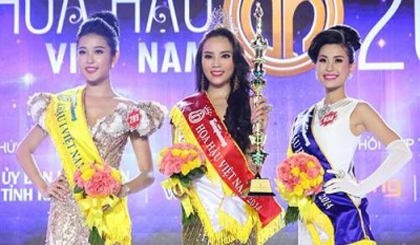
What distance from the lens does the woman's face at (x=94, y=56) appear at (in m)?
4.39

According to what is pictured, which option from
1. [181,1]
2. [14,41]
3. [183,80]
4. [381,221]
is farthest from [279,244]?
[14,41]

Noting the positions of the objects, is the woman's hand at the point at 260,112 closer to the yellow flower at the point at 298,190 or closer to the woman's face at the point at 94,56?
the yellow flower at the point at 298,190

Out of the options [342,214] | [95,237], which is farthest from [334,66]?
[95,237]

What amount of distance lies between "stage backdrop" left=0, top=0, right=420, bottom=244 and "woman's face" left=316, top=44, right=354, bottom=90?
1429mm

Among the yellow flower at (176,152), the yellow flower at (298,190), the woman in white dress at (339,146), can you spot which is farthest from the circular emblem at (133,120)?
the yellow flower at (298,190)

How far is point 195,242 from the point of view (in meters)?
4.19

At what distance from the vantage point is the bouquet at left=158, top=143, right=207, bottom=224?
4.02m

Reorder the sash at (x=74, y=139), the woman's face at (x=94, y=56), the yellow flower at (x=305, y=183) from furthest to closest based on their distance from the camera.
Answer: the woman's face at (x=94, y=56) < the sash at (x=74, y=139) < the yellow flower at (x=305, y=183)

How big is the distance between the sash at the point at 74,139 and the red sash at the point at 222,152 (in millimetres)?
498

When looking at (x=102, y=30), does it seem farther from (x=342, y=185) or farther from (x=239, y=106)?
(x=342, y=185)

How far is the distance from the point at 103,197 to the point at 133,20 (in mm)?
1977

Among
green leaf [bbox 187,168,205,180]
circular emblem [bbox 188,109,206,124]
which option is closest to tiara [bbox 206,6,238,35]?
circular emblem [bbox 188,109,206,124]

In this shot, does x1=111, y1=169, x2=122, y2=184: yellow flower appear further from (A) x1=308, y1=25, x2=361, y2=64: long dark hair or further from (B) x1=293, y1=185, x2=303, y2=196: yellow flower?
(A) x1=308, y1=25, x2=361, y2=64: long dark hair

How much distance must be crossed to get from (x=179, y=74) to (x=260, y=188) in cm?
179
